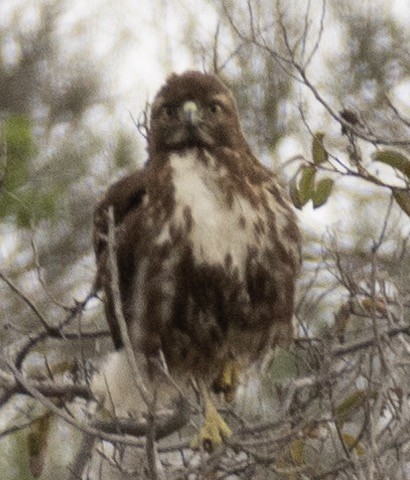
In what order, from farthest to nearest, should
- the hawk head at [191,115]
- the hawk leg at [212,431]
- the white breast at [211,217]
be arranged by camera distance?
1. the hawk head at [191,115]
2. the white breast at [211,217]
3. the hawk leg at [212,431]

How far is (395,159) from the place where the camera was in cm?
467

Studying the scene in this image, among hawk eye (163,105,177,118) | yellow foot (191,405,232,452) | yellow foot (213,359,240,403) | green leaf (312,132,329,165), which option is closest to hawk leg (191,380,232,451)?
yellow foot (191,405,232,452)

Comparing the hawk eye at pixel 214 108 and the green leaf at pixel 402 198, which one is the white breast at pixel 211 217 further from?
the green leaf at pixel 402 198

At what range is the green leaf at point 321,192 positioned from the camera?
4914 millimetres

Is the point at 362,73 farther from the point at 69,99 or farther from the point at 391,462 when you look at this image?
the point at 391,462

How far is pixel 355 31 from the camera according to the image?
8617 millimetres

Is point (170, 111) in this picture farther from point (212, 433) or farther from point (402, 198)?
point (212, 433)

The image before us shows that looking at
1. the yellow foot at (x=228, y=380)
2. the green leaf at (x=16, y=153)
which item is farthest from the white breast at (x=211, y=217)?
the green leaf at (x=16, y=153)

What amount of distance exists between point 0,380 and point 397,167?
1.38m

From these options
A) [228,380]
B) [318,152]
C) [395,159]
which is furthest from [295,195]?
[228,380]

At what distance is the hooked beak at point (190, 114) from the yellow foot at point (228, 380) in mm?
801

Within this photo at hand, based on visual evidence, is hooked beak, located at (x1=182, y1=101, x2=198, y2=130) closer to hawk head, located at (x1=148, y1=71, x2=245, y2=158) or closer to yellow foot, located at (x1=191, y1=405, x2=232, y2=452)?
hawk head, located at (x1=148, y1=71, x2=245, y2=158)

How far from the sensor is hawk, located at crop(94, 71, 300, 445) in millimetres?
4852

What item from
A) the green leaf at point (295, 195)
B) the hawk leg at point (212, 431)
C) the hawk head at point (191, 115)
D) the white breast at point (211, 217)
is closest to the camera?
the hawk leg at point (212, 431)
